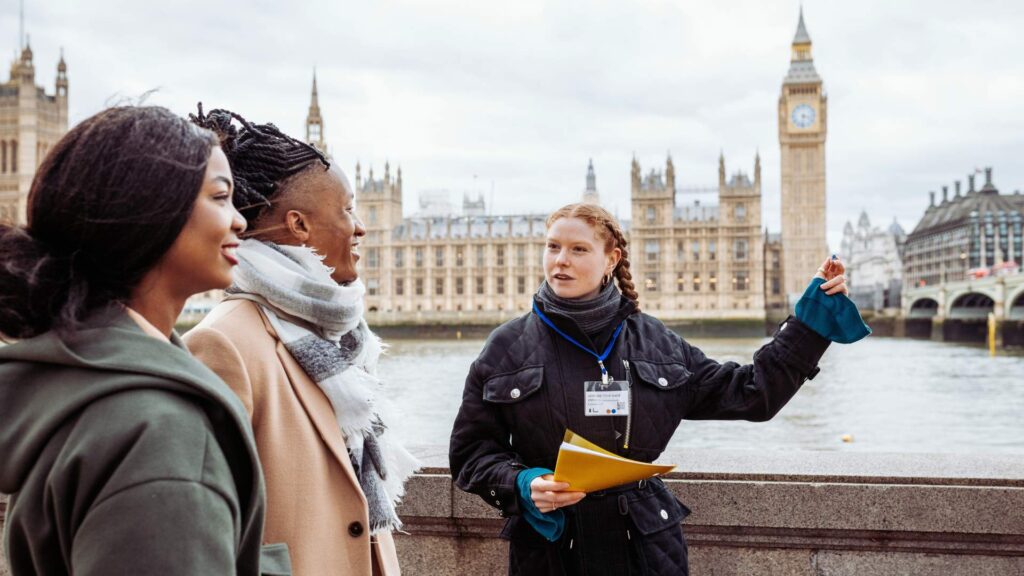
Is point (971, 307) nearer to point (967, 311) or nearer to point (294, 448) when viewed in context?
point (967, 311)

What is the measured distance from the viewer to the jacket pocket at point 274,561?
102 cm

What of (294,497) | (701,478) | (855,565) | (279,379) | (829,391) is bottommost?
(829,391)

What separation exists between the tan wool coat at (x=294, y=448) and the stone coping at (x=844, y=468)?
4.12 ft

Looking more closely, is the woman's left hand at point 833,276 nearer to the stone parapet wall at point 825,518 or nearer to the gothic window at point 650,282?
the stone parapet wall at point 825,518

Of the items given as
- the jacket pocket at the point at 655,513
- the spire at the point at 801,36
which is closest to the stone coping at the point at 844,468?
the jacket pocket at the point at 655,513

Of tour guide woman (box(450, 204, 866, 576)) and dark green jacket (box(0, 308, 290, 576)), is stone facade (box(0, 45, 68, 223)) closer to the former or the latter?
tour guide woman (box(450, 204, 866, 576))

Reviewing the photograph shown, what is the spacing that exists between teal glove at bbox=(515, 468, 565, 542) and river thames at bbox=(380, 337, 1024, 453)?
631 centimetres

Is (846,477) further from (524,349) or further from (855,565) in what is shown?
(524,349)

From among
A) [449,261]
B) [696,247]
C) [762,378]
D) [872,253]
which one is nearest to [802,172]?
[696,247]

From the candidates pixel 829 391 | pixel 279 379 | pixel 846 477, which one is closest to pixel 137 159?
pixel 279 379

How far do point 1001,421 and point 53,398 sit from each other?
49.7ft

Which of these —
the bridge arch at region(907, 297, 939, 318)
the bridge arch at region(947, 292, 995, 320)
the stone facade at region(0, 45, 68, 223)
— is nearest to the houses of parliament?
the bridge arch at region(907, 297, 939, 318)

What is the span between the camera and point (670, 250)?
2050 inches

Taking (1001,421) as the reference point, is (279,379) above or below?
above
